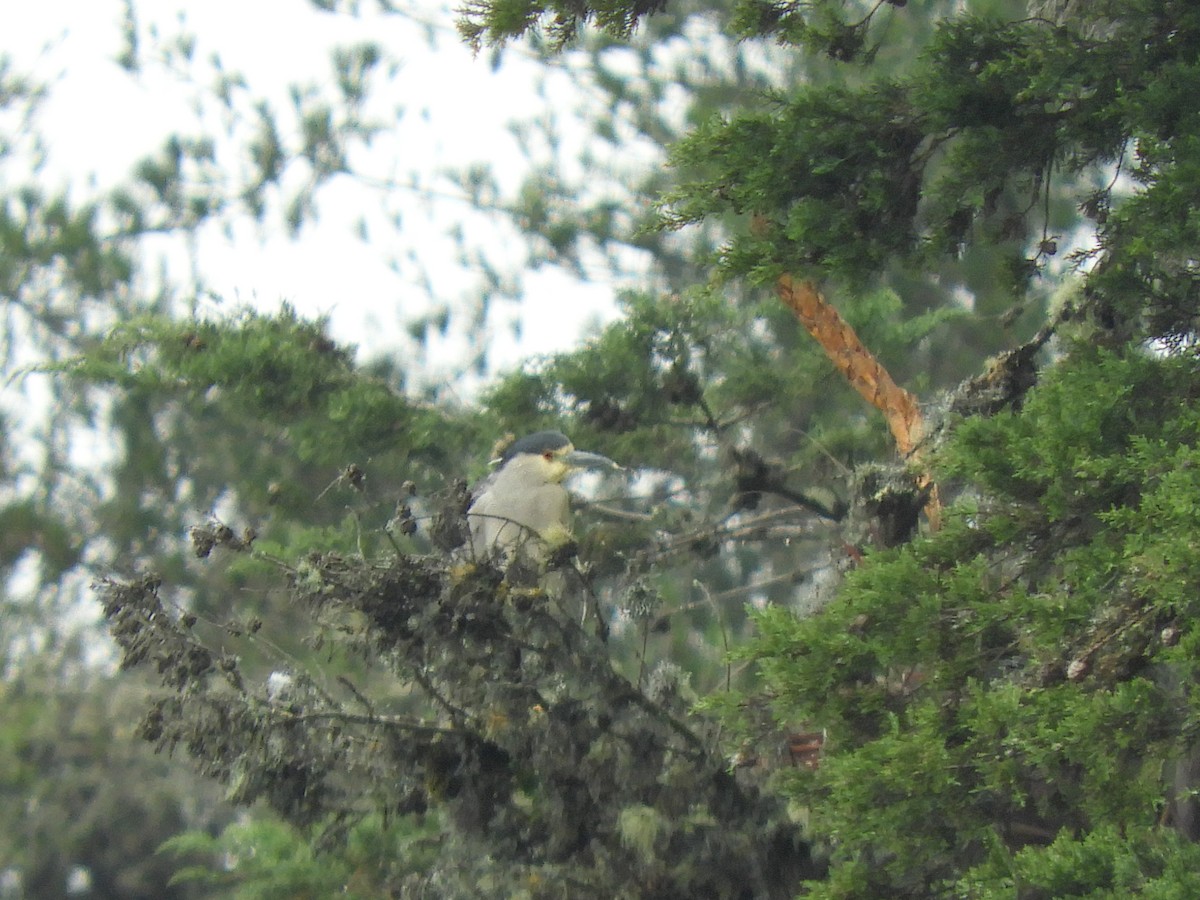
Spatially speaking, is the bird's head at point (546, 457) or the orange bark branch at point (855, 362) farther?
the bird's head at point (546, 457)

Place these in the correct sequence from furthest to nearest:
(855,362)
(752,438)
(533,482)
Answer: (752,438)
(533,482)
(855,362)

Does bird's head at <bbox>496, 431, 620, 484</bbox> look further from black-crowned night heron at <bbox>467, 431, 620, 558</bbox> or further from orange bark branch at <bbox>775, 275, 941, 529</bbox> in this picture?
orange bark branch at <bbox>775, 275, 941, 529</bbox>

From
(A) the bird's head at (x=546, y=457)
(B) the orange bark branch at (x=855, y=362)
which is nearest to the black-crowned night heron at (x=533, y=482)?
(A) the bird's head at (x=546, y=457)

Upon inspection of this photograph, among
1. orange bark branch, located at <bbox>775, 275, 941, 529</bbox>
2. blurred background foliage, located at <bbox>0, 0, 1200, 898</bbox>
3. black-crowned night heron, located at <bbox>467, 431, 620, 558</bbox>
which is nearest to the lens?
blurred background foliage, located at <bbox>0, 0, 1200, 898</bbox>

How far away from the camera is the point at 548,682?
379 centimetres

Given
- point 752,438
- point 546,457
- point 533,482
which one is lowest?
point 533,482

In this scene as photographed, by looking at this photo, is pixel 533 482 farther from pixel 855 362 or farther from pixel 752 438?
pixel 752 438

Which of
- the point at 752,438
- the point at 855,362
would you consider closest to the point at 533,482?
the point at 855,362

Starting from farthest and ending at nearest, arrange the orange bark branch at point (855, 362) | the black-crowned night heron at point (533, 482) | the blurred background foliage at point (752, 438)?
the black-crowned night heron at point (533, 482) → the orange bark branch at point (855, 362) → the blurred background foliage at point (752, 438)

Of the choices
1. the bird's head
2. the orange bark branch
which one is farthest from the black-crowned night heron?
the orange bark branch

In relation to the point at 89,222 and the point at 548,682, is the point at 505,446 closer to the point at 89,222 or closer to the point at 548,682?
the point at 548,682

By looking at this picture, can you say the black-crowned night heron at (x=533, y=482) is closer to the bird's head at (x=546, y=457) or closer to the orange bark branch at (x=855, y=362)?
the bird's head at (x=546, y=457)

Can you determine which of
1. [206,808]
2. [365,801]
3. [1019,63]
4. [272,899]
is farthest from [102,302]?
[1019,63]

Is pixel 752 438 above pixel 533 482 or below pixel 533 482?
above
